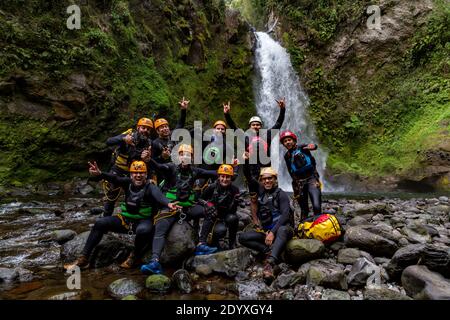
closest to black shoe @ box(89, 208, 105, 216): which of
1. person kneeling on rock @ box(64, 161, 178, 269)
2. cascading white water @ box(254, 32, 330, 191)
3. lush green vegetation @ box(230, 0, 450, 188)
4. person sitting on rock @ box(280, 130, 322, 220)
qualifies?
→ person kneeling on rock @ box(64, 161, 178, 269)

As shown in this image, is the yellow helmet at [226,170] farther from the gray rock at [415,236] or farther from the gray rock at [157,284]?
the gray rock at [415,236]

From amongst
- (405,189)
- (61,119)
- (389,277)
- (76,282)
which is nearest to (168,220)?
(76,282)

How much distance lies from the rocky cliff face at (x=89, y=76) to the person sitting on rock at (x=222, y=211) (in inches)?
347

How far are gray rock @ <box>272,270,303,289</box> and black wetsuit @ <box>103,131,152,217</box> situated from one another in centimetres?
376

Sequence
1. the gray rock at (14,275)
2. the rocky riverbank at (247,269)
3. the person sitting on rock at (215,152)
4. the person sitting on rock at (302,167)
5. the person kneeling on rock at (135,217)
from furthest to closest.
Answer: the person sitting on rock at (215,152) → the person sitting on rock at (302,167) → the person kneeling on rock at (135,217) → the gray rock at (14,275) → the rocky riverbank at (247,269)

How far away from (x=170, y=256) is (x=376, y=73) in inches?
820

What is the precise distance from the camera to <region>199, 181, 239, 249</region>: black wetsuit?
5898 mm

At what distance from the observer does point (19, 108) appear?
11.4 metres

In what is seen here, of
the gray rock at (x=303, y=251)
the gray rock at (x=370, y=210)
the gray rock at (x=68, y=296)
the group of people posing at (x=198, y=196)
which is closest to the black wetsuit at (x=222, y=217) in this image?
the group of people posing at (x=198, y=196)

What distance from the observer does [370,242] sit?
5254 millimetres

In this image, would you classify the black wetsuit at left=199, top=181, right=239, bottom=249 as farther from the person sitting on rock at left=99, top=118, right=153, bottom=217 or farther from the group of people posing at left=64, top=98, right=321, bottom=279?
the person sitting on rock at left=99, top=118, right=153, bottom=217

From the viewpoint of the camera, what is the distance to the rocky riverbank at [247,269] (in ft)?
13.6

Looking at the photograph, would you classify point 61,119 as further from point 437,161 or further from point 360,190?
point 437,161

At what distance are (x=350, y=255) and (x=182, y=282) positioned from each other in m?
2.75
